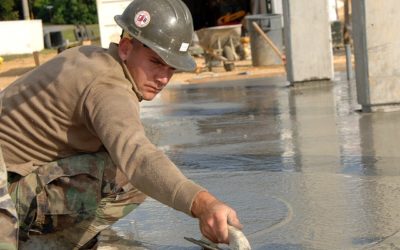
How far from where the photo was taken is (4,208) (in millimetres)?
3676

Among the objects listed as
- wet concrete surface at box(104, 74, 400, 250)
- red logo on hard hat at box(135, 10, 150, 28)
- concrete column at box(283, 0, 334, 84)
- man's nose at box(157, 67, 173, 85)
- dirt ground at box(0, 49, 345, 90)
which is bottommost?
dirt ground at box(0, 49, 345, 90)

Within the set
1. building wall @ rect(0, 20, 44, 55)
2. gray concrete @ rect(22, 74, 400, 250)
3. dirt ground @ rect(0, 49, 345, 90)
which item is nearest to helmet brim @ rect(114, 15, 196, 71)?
gray concrete @ rect(22, 74, 400, 250)

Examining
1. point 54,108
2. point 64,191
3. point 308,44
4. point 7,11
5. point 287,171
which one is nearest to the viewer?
point 54,108

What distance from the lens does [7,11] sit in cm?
5716

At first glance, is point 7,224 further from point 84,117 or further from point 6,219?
point 84,117

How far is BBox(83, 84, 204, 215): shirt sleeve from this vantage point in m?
3.57

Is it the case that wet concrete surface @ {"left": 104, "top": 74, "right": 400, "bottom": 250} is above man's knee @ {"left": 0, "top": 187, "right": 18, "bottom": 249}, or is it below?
below

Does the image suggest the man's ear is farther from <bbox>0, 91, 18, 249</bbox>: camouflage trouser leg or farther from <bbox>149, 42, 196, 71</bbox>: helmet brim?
<bbox>0, 91, 18, 249</bbox>: camouflage trouser leg

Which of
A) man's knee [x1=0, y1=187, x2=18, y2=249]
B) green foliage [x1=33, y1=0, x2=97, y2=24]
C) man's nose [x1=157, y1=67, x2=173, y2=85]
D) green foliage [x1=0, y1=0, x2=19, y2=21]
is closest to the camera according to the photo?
man's knee [x1=0, y1=187, x2=18, y2=249]

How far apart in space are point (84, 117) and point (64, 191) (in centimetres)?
47

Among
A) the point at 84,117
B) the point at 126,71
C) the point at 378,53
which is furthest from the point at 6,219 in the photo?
the point at 378,53

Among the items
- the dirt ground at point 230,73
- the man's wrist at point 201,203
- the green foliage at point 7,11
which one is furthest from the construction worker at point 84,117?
the green foliage at point 7,11

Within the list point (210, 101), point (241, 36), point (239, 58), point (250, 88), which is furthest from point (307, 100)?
point (241, 36)

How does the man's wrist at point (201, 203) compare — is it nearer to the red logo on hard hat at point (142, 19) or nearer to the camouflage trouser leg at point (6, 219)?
the camouflage trouser leg at point (6, 219)
